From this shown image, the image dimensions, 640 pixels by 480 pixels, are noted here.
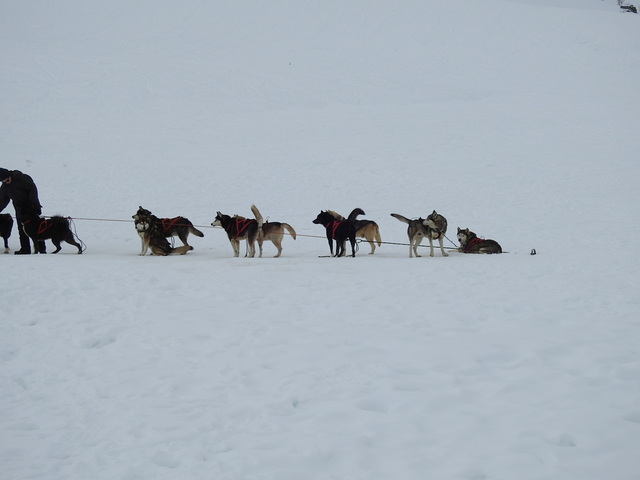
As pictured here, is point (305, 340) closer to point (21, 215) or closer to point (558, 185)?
point (21, 215)

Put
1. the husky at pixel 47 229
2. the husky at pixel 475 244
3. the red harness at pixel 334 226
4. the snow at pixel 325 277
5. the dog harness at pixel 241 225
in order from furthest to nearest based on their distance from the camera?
the husky at pixel 475 244, the red harness at pixel 334 226, the dog harness at pixel 241 225, the husky at pixel 47 229, the snow at pixel 325 277

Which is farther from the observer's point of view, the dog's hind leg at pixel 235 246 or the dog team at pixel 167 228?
the dog's hind leg at pixel 235 246

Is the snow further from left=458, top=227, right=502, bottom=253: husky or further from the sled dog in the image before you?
left=458, top=227, right=502, bottom=253: husky

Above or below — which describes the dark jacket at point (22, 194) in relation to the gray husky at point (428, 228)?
above

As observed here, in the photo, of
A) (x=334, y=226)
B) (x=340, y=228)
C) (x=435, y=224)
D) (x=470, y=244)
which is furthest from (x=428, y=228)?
(x=334, y=226)

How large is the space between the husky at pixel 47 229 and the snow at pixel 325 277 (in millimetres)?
714

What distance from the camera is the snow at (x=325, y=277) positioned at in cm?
397

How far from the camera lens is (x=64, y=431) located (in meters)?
4.25

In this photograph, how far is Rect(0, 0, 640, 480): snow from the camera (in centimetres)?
397

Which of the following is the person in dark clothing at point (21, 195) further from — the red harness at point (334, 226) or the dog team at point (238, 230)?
the red harness at point (334, 226)

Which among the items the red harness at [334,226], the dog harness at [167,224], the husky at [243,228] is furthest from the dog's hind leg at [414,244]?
the dog harness at [167,224]

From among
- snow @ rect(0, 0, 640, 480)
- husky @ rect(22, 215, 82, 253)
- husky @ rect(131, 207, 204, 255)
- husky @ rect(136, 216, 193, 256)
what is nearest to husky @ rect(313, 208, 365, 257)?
snow @ rect(0, 0, 640, 480)

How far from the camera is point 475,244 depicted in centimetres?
1099

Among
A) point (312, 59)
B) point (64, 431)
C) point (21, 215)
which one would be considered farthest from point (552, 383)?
point (312, 59)
